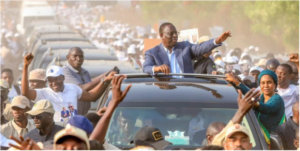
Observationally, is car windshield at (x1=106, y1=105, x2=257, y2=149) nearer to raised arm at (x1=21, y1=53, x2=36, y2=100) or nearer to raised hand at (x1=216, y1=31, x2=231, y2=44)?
raised arm at (x1=21, y1=53, x2=36, y2=100)

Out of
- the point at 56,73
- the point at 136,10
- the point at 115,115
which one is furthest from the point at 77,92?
the point at 136,10

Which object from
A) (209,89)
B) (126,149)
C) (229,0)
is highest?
(229,0)

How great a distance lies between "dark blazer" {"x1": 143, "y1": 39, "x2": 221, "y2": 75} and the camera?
Answer: 28.0 feet

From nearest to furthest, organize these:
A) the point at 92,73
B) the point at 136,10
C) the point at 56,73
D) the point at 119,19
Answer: the point at 56,73
the point at 92,73
the point at 136,10
the point at 119,19

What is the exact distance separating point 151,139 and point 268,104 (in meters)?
1.67

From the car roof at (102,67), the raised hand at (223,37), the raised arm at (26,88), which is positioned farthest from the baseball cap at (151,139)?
the car roof at (102,67)

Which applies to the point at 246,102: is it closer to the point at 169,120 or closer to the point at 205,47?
the point at 169,120

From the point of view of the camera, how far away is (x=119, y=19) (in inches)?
3290

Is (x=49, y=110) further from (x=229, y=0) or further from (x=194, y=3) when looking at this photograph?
(x=194, y=3)

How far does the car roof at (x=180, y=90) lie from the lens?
6.62 metres

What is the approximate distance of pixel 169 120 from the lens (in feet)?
21.5

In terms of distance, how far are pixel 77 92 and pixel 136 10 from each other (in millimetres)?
62378

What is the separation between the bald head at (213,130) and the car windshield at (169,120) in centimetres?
28

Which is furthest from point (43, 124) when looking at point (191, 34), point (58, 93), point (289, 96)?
point (191, 34)
